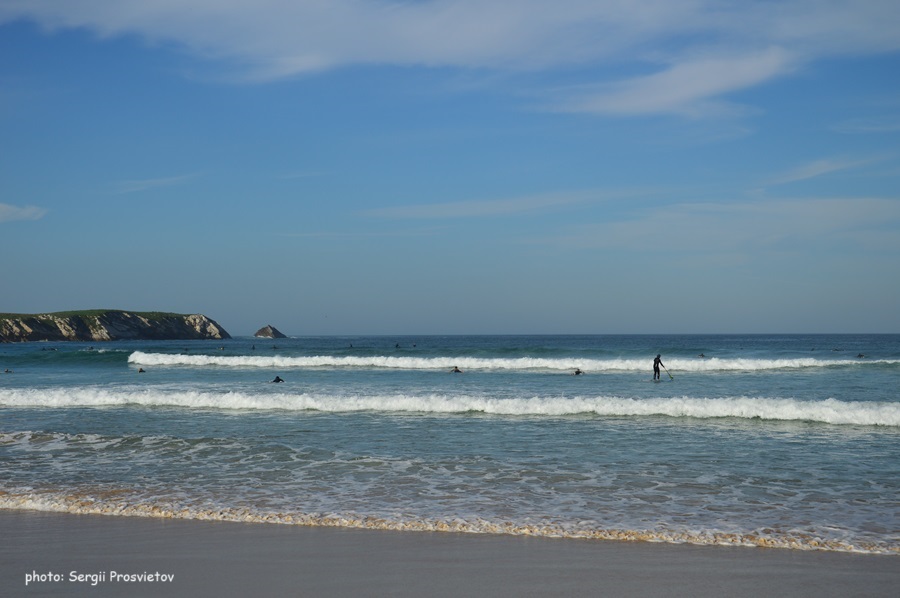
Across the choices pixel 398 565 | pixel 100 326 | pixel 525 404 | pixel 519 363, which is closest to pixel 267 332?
pixel 100 326

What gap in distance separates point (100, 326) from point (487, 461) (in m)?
119

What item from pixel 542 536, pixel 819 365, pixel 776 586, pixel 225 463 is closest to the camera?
pixel 776 586

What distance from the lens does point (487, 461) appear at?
12.6m

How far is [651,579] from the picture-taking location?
6477mm

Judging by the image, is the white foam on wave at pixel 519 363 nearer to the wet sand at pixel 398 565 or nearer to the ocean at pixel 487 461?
the ocean at pixel 487 461

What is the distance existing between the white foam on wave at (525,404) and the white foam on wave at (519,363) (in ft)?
61.5

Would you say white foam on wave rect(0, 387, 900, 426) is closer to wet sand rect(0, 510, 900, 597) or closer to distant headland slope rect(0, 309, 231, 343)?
wet sand rect(0, 510, 900, 597)

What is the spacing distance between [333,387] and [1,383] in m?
16.9

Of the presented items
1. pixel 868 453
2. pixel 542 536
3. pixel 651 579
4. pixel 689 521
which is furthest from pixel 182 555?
pixel 868 453

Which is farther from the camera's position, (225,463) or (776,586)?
(225,463)

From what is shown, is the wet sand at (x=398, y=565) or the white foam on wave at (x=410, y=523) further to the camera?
the white foam on wave at (x=410, y=523)

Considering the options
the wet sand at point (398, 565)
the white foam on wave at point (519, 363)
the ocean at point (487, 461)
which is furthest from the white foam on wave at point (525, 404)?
the white foam on wave at point (519, 363)

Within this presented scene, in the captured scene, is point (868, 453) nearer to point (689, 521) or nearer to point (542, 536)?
point (689, 521)

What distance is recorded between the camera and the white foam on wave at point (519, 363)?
4028 centimetres
